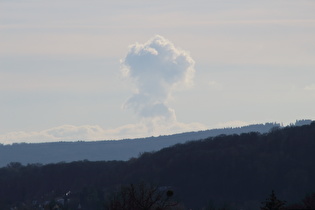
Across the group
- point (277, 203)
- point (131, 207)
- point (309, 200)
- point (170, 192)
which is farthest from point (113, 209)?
point (309, 200)

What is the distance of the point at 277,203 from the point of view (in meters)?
93.6

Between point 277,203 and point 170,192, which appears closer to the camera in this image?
point 170,192

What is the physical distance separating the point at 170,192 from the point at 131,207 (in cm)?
2675

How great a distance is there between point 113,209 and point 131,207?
20.3 feet

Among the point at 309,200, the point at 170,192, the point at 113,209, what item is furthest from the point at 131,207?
the point at 309,200

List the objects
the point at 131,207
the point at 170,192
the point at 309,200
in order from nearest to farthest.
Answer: the point at 170,192 < the point at 131,207 < the point at 309,200

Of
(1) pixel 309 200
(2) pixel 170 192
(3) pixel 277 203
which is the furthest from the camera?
(1) pixel 309 200

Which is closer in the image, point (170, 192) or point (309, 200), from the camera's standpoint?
point (170, 192)

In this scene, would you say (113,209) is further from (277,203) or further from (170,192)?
(170,192)

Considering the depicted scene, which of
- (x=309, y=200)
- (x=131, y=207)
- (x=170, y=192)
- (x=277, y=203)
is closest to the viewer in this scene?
(x=170, y=192)

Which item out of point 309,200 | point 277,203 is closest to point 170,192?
point 277,203

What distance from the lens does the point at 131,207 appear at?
4001 inches

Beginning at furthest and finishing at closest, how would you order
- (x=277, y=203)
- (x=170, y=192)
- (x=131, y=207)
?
1. (x=131, y=207)
2. (x=277, y=203)
3. (x=170, y=192)

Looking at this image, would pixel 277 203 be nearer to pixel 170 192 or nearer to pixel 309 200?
pixel 170 192
